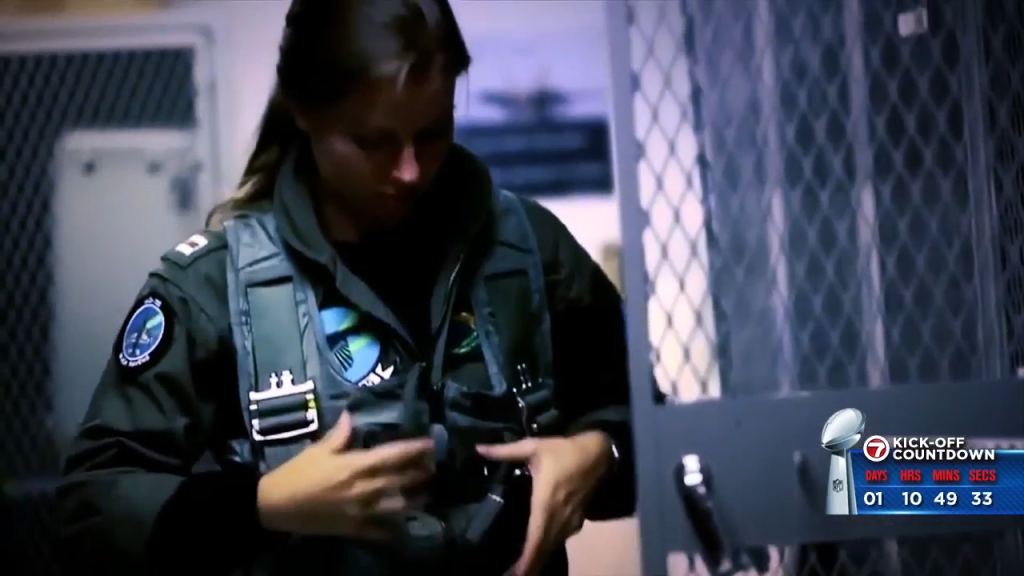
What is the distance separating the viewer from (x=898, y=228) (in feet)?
2.10

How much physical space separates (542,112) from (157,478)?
414 mm

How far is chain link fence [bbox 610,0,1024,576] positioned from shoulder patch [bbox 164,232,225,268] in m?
0.32

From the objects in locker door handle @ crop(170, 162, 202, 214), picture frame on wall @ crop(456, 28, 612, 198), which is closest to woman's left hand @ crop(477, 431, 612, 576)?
picture frame on wall @ crop(456, 28, 612, 198)

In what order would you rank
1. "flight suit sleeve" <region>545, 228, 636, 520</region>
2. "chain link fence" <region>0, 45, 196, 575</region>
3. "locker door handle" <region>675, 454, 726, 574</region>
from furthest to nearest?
"chain link fence" <region>0, 45, 196, 575</region> → "flight suit sleeve" <region>545, 228, 636, 520</region> → "locker door handle" <region>675, 454, 726, 574</region>

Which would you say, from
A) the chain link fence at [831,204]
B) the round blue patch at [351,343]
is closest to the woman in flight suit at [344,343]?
the round blue patch at [351,343]

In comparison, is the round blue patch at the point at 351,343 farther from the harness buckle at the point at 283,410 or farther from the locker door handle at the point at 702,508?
the locker door handle at the point at 702,508

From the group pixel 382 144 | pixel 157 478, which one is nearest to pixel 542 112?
pixel 382 144

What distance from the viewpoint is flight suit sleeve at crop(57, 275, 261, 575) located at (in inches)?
25.0

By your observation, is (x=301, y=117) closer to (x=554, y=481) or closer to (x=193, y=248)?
(x=193, y=248)

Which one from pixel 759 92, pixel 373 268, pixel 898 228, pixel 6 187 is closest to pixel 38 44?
pixel 6 187

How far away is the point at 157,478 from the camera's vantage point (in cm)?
63

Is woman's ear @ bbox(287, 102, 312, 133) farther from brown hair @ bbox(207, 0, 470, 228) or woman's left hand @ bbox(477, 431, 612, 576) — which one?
woman's left hand @ bbox(477, 431, 612, 576)

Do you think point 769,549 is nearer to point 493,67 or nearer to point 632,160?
point 632,160
